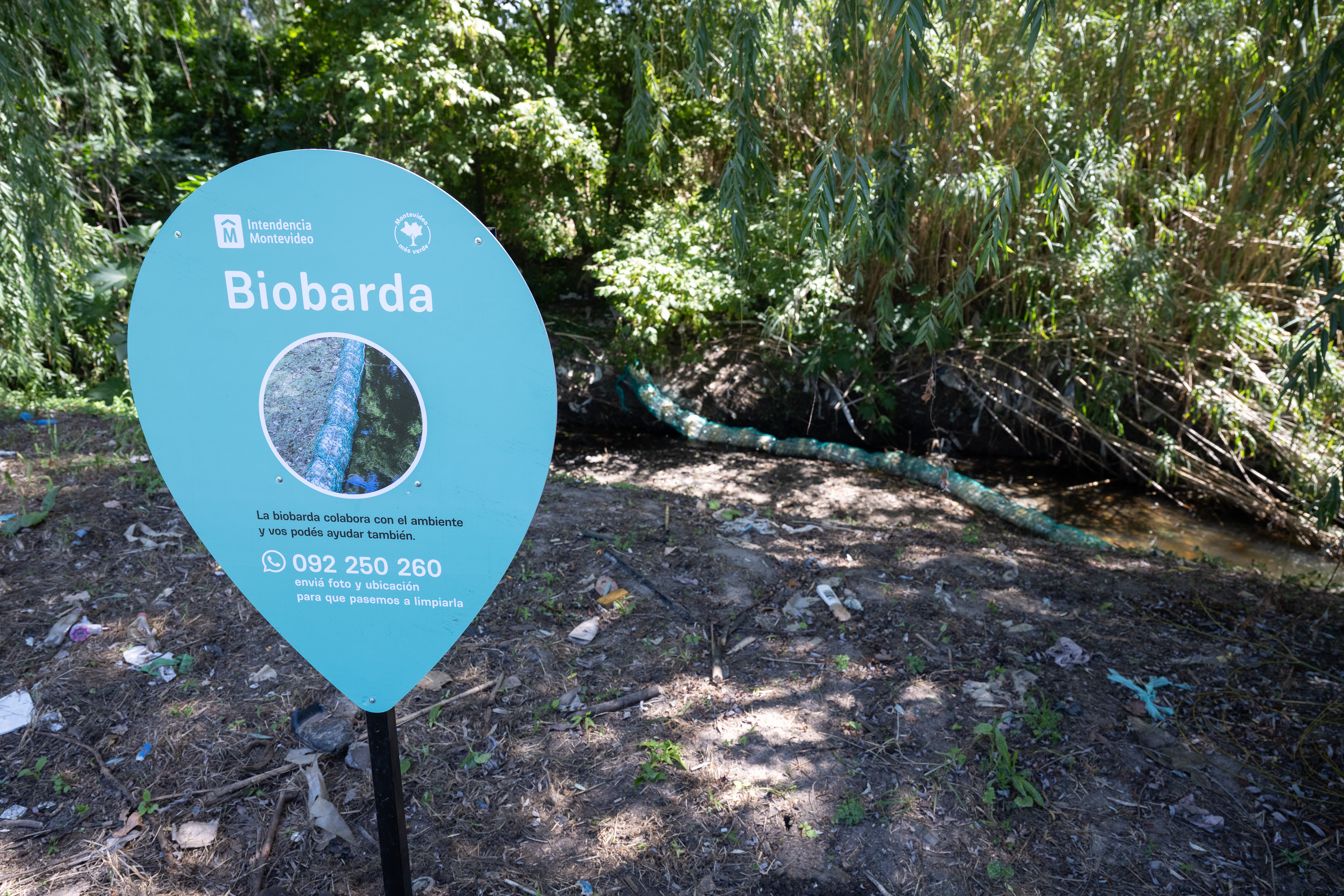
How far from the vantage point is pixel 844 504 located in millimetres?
5969

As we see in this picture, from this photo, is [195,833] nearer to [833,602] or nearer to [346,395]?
[346,395]

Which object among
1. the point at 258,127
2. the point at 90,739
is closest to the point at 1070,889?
the point at 90,739

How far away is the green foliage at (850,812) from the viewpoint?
222 centimetres

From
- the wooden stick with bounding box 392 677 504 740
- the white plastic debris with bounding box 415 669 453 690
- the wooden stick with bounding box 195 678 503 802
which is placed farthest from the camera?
the white plastic debris with bounding box 415 669 453 690

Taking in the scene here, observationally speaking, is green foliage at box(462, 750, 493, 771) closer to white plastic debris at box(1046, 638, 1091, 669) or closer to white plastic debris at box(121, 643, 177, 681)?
white plastic debris at box(121, 643, 177, 681)

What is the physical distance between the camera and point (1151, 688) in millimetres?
2951

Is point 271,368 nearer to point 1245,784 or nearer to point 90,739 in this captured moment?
point 90,739

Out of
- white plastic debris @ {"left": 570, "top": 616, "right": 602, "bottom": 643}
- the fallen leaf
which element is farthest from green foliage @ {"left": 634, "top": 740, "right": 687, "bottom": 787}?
the fallen leaf

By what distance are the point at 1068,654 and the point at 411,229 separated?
10.2 feet

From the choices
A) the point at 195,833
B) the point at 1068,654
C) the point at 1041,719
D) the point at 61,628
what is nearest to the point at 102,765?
the point at 195,833

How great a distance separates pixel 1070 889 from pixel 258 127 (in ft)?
34.4

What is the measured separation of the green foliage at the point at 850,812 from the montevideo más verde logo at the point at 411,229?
1.99 m

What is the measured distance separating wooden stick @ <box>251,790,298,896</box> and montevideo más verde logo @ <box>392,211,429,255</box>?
1.76 metres

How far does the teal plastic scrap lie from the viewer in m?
2.80
